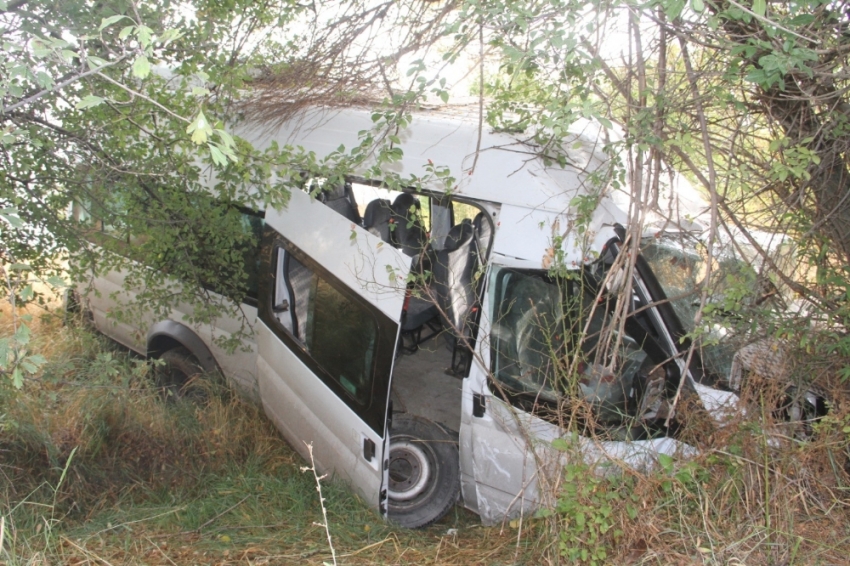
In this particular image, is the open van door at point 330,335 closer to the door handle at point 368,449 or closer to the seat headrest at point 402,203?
the door handle at point 368,449

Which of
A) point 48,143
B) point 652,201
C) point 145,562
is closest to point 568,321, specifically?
point 652,201

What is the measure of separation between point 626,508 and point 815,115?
1953mm

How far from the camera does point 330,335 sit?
13.7ft

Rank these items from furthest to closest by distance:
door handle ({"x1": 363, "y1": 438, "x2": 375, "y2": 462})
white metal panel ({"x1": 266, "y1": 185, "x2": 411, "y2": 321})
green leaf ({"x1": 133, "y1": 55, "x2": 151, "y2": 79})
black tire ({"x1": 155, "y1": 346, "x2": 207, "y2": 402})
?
black tire ({"x1": 155, "y1": 346, "x2": 207, "y2": 402}) < door handle ({"x1": 363, "y1": 438, "x2": 375, "y2": 462}) < white metal panel ({"x1": 266, "y1": 185, "x2": 411, "y2": 321}) < green leaf ({"x1": 133, "y1": 55, "x2": 151, "y2": 79})

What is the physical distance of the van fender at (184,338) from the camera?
5.42 metres

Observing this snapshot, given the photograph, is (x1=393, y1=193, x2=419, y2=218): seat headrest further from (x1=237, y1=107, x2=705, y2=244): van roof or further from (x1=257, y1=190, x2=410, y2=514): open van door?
(x1=257, y1=190, x2=410, y2=514): open van door

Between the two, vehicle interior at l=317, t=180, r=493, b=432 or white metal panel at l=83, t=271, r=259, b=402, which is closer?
vehicle interior at l=317, t=180, r=493, b=432

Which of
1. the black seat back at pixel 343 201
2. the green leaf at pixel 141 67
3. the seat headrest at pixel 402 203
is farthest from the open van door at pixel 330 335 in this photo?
the green leaf at pixel 141 67

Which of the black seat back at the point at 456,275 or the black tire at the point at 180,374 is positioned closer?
the black seat back at the point at 456,275

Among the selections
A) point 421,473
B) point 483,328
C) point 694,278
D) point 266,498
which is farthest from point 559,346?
point 266,498

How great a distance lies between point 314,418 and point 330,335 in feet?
1.82

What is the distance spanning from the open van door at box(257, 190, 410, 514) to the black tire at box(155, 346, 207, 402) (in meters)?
0.69

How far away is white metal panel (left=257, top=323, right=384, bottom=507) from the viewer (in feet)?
12.7

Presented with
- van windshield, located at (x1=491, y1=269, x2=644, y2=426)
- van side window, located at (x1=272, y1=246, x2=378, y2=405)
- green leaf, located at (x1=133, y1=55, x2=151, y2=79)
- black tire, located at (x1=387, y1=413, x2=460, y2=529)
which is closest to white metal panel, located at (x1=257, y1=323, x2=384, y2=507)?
van side window, located at (x1=272, y1=246, x2=378, y2=405)
